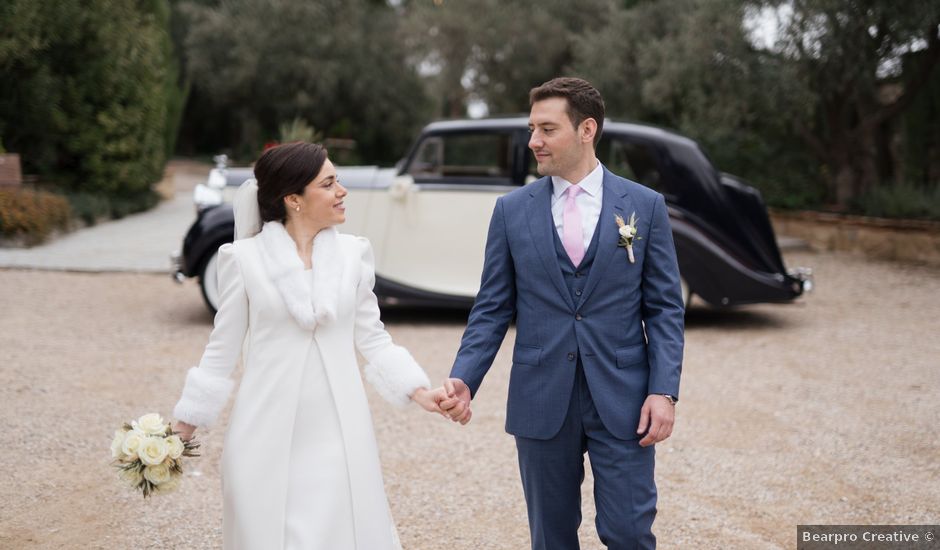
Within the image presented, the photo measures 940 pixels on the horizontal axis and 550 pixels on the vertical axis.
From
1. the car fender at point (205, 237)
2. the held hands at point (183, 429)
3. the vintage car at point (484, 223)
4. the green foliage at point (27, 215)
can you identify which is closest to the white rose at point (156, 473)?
the held hands at point (183, 429)

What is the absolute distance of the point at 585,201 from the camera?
2865 millimetres

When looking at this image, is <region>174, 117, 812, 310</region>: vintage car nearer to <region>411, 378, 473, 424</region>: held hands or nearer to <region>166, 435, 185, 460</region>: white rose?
<region>411, 378, 473, 424</region>: held hands

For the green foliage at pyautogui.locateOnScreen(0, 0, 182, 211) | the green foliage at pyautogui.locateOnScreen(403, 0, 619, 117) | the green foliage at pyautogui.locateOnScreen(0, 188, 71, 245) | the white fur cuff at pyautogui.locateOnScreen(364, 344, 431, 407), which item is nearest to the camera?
the white fur cuff at pyautogui.locateOnScreen(364, 344, 431, 407)

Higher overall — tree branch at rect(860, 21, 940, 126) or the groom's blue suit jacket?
tree branch at rect(860, 21, 940, 126)

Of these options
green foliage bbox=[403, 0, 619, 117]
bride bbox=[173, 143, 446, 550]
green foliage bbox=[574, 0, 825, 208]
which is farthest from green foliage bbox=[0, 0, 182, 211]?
bride bbox=[173, 143, 446, 550]

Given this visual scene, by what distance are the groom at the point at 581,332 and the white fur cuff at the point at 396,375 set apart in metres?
0.12

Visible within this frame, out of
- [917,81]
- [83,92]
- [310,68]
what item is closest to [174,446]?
[917,81]

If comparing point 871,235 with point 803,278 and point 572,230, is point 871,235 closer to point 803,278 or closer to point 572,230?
point 803,278

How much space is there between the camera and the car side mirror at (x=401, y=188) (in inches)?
319

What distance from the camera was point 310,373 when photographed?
8.76ft

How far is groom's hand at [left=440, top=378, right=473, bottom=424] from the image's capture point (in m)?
2.77

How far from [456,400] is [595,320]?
1.57ft

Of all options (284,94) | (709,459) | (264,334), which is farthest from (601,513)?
(284,94)

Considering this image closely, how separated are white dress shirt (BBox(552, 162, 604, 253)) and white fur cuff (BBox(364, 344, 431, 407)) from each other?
602mm
